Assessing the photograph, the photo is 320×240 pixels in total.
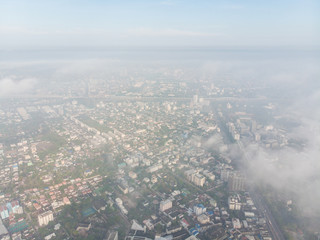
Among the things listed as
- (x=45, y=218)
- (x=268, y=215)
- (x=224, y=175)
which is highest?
(x=45, y=218)

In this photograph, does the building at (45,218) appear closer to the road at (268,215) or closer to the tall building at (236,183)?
the tall building at (236,183)

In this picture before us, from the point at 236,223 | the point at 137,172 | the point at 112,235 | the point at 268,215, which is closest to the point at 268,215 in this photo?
the point at 268,215

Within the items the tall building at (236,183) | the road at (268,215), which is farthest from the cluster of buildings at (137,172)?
the road at (268,215)

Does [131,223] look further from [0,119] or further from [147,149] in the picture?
[0,119]

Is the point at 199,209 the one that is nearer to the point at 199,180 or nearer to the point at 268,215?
the point at 199,180

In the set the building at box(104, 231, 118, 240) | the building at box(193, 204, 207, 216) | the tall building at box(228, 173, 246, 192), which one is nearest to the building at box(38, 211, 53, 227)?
the building at box(104, 231, 118, 240)

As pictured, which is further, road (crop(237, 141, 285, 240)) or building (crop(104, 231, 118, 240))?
road (crop(237, 141, 285, 240))

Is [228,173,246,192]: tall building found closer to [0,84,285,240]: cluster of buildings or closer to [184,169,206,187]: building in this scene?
[0,84,285,240]: cluster of buildings

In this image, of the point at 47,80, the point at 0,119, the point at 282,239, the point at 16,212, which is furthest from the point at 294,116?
the point at 47,80
